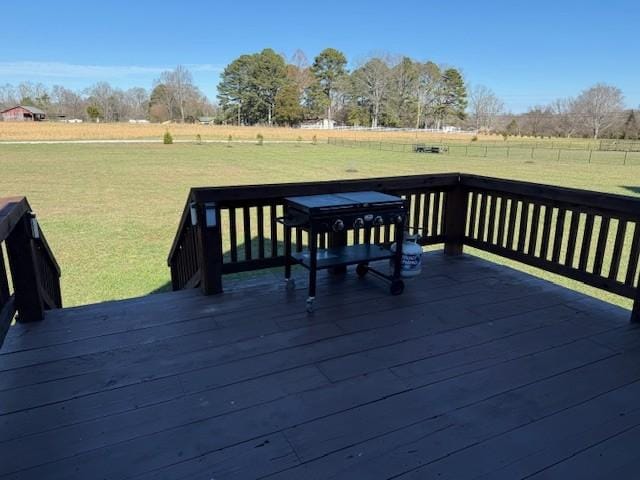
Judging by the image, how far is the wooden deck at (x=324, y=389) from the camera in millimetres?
1477

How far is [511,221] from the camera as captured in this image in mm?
3506

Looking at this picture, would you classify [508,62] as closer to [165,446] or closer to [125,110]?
[125,110]

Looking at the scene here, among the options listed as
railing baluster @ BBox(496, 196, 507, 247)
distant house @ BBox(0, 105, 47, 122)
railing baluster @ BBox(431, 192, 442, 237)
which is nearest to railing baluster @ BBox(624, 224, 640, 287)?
railing baluster @ BBox(496, 196, 507, 247)

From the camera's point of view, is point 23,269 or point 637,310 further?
point 637,310

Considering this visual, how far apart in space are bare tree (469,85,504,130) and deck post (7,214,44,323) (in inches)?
3015

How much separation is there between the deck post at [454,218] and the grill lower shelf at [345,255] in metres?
1.10

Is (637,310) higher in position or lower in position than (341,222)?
lower

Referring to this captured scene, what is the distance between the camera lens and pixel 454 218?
4023mm

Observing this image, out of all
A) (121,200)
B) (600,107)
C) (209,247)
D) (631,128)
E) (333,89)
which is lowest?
(121,200)

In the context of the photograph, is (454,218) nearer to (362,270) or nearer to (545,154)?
(362,270)

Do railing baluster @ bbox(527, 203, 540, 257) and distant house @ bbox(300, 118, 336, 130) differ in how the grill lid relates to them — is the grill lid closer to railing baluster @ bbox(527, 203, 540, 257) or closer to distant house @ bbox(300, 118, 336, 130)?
railing baluster @ bbox(527, 203, 540, 257)

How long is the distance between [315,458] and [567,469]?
872 mm

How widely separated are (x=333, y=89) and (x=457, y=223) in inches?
2531

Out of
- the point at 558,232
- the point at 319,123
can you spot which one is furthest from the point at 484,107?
the point at 558,232
